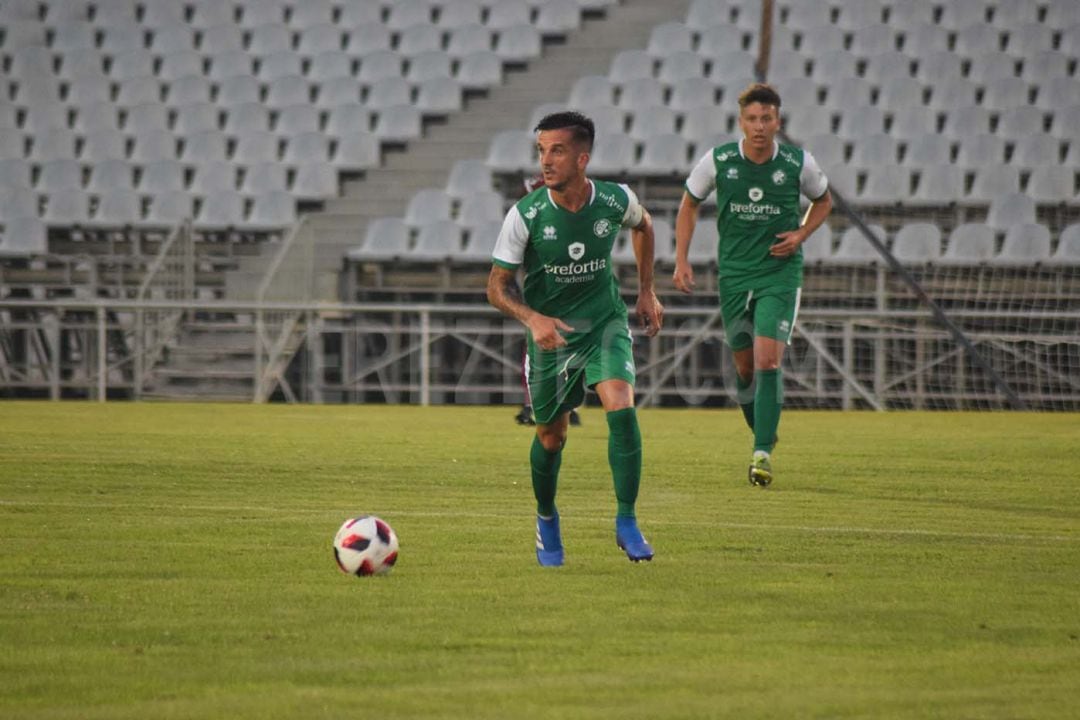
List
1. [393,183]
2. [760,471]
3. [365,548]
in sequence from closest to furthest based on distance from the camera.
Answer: [365,548] < [760,471] < [393,183]

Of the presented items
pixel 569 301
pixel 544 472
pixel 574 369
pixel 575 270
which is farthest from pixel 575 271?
pixel 544 472

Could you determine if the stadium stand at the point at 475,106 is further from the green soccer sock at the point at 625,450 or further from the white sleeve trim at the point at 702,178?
the green soccer sock at the point at 625,450

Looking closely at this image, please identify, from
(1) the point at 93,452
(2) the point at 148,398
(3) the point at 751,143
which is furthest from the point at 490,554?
(2) the point at 148,398

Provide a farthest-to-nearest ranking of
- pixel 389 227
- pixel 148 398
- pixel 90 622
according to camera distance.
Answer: pixel 389 227 → pixel 148 398 → pixel 90 622

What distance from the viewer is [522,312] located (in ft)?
21.8

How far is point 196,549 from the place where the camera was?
22.5ft

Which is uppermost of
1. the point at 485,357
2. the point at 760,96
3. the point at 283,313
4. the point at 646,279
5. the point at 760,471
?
the point at 760,96

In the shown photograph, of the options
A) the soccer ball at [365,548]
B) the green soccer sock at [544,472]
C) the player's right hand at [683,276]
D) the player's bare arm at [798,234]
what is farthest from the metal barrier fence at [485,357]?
the soccer ball at [365,548]

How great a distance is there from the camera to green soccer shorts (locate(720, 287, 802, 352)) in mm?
10352

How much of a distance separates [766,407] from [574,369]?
335 centimetres

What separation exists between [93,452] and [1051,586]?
7674 mm

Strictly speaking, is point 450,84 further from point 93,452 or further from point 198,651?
point 198,651

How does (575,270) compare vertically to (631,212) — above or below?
below

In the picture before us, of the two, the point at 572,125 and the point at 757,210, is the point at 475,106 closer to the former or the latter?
the point at 757,210
